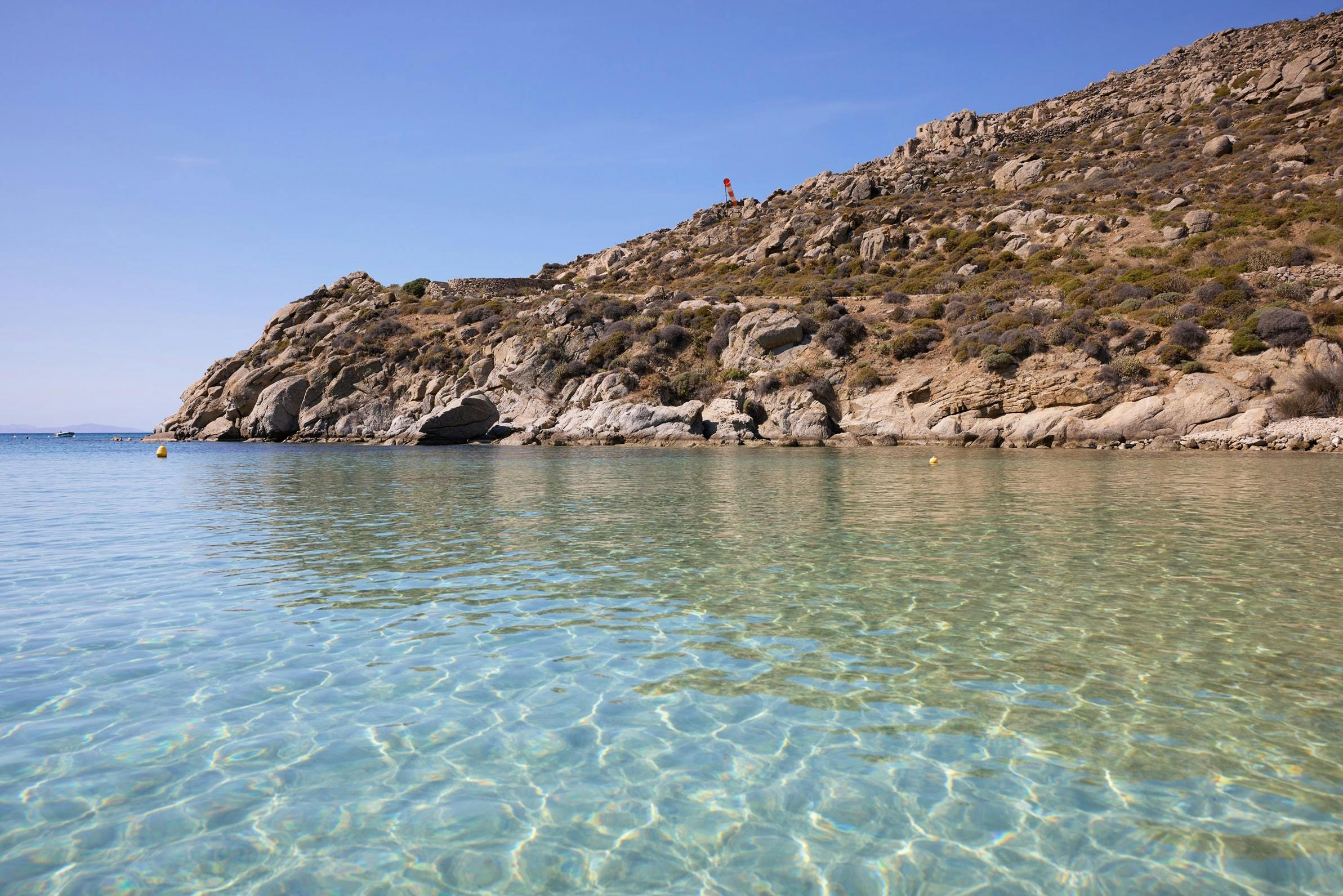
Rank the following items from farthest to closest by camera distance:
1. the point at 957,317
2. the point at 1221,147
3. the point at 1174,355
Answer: the point at 1221,147 < the point at 957,317 < the point at 1174,355

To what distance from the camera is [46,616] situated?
7.43 meters

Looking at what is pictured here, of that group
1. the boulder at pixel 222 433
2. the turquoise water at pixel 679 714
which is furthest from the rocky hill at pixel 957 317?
the turquoise water at pixel 679 714

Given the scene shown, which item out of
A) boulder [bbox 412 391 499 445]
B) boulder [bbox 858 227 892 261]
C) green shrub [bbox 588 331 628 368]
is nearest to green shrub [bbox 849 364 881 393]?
green shrub [bbox 588 331 628 368]

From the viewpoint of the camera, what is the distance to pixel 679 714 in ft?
16.5

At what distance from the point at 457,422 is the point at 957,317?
3109 centimetres

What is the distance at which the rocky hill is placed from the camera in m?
33.6

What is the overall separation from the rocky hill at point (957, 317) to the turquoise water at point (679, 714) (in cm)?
2535

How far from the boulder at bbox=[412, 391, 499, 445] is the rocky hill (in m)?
0.15

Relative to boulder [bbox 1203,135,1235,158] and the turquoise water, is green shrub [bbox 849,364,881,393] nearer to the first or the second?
the turquoise water

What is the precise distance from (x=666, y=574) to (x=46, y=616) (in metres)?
6.47

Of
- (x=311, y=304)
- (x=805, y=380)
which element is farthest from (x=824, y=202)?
(x=311, y=304)

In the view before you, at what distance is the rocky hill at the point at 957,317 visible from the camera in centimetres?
3359

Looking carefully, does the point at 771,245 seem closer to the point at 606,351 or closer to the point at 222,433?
the point at 606,351

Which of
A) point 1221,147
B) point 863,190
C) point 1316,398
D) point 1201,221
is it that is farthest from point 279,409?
point 1221,147
